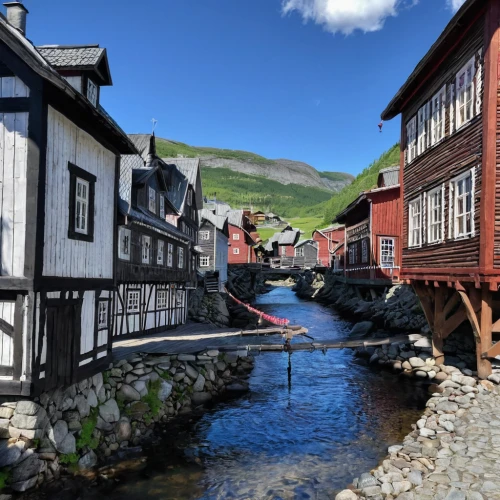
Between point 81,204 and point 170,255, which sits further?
point 170,255

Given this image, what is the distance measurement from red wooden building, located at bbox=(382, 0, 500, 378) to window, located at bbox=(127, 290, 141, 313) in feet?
43.3

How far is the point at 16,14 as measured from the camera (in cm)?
1070

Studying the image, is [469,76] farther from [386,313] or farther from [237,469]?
[386,313]

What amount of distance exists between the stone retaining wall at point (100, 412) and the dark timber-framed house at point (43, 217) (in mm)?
774

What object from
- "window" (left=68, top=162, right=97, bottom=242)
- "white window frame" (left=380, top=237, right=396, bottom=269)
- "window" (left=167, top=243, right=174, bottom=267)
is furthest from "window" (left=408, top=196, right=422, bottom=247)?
"white window frame" (left=380, top=237, right=396, bottom=269)

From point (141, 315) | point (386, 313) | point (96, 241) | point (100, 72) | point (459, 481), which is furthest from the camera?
point (386, 313)

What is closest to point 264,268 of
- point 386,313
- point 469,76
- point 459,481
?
point 386,313

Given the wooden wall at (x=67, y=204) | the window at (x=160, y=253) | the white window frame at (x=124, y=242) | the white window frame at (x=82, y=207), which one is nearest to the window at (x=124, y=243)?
the white window frame at (x=124, y=242)

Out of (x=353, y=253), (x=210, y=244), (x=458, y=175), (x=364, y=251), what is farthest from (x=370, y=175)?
(x=458, y=175)

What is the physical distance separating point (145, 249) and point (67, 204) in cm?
1074

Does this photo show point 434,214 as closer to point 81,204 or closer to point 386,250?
point 81,204

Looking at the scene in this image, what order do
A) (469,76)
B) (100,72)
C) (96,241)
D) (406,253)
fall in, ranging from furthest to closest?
(406,253)
(469,76)
(100,72)
(96,241)

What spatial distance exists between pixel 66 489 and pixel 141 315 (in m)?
12.2

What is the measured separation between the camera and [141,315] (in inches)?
838
